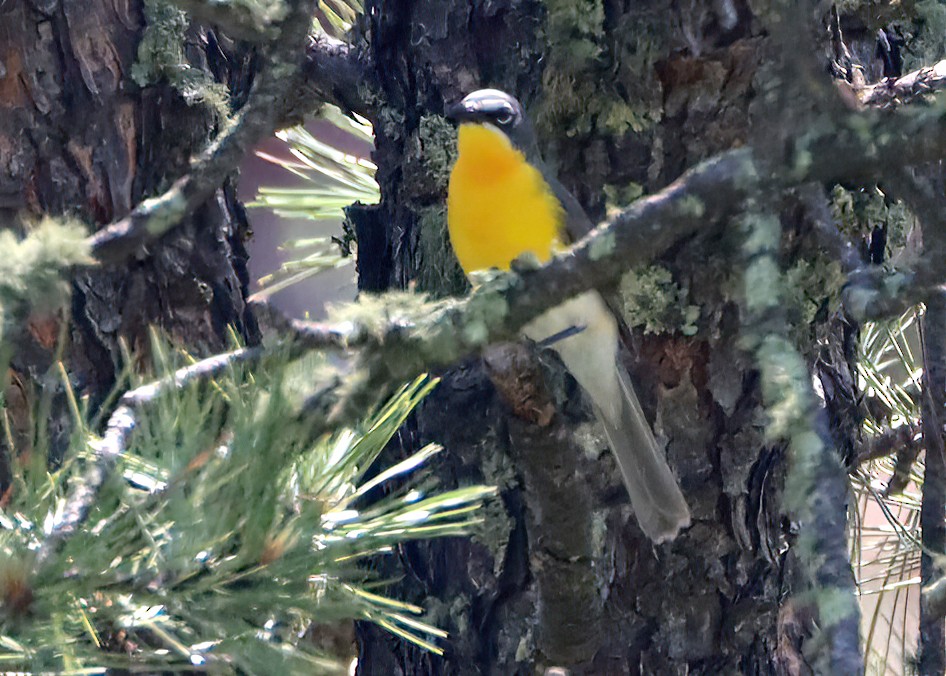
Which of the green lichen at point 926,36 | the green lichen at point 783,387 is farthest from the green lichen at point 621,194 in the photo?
the green lichen at point 783,387

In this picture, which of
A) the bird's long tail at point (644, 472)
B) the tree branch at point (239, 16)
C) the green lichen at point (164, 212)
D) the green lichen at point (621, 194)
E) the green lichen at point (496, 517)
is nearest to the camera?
the green lichen at point (164, 212)

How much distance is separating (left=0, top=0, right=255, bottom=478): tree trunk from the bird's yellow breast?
0.60 metres

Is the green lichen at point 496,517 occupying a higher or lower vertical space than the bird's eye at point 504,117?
lower

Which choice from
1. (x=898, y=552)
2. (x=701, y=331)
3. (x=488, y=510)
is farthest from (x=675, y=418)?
(x=898, y=552)

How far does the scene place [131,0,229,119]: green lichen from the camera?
2.55m

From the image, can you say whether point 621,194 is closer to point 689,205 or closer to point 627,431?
point 627,431

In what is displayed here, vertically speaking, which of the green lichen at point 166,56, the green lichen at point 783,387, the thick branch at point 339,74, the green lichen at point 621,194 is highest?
the green lichen at point 166,56

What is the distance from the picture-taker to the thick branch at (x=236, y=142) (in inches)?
63.9

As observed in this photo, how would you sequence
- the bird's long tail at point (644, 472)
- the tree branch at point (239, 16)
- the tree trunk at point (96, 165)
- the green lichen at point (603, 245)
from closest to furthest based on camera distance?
1. the green lichen at point (603, 245)
2. the tree branch at point (239, 16)
3. the bird's long tail at point (644, 472)
4. the tree trunk at point (96, 165)

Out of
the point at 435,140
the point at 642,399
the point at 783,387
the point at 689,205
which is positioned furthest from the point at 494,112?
the point at 783,387

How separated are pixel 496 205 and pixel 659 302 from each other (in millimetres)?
646

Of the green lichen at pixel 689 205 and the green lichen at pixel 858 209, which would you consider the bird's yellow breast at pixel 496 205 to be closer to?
the green lichen at pixel 858 209

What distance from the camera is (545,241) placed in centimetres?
255

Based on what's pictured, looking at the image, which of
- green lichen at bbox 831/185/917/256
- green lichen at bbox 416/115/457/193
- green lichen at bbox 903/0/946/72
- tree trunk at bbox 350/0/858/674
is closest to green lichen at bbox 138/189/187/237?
tree trunk at bbox 350/0/858/674
